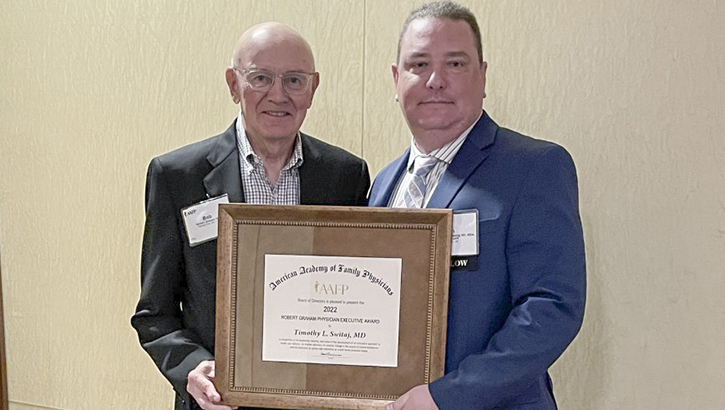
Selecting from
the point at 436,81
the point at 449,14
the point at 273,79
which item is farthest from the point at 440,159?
the point at 273,79

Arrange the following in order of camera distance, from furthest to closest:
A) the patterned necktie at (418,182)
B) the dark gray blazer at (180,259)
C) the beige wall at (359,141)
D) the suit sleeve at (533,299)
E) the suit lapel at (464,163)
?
the beige wall at (359,141), the dark gray blazer at (180,259), the patterned necktie at (418,182), the suit lapel at (464,163), the suit sleeve at (533,299)

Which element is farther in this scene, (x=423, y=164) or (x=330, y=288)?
(x=423, y=164)

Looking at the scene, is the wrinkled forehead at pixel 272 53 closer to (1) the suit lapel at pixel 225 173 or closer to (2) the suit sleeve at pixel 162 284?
(1) the suit lapel at pixel 225 173

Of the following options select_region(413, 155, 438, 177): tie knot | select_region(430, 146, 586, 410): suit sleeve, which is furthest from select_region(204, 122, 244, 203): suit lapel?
select_region(430, 146, 586, 410): suit sleeve

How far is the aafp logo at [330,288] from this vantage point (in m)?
1.72

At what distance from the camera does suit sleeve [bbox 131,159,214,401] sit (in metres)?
1.95

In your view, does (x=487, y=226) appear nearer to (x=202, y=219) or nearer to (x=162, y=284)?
(x=202, y=219)

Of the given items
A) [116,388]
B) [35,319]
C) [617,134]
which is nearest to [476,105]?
[617,134]

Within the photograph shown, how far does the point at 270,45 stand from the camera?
6.34 feet

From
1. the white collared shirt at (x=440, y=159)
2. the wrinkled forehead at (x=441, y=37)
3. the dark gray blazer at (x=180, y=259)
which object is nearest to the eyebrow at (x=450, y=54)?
the wrinkled forehead at (x=441, y=37)

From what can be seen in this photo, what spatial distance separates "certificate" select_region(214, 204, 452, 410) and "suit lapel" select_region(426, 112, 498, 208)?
11 cm

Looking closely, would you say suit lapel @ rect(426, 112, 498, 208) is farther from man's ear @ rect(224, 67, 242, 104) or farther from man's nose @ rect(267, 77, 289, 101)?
man's ear @ rect(224, 67, 242, 104)

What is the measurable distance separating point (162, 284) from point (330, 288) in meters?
0.46

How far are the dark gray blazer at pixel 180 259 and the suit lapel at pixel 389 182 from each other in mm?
157
